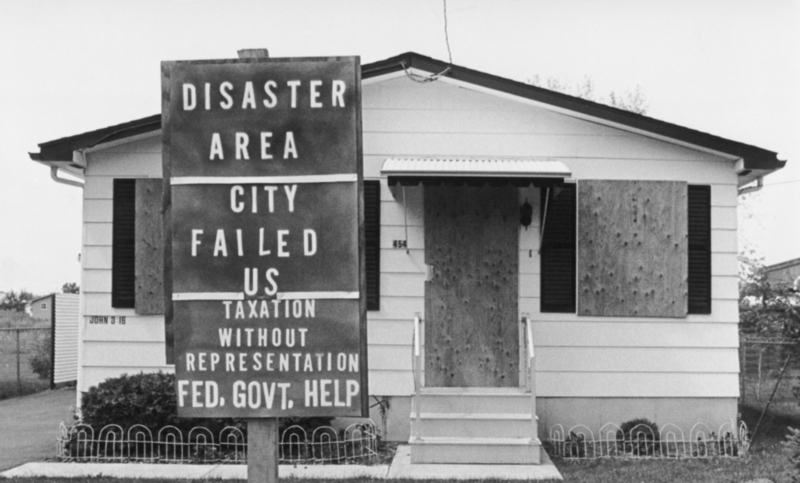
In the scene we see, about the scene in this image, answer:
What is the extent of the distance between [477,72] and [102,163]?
4506 mm

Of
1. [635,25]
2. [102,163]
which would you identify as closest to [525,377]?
[102,163]

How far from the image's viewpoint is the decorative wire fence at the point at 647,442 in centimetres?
923

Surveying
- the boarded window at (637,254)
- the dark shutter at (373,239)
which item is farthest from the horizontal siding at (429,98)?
the boarded window at (637,254)

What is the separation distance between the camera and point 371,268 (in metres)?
9.88

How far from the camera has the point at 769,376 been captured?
11695 millimetres

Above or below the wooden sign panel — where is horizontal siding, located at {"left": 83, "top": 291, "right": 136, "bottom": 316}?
below

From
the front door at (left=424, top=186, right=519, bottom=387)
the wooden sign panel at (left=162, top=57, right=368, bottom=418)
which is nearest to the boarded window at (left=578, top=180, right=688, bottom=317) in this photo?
the front door at (left=424, top=186, right=519, bottom=387)

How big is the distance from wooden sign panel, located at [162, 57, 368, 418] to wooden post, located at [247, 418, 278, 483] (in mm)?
139

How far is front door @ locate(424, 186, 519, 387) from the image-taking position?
9656mm

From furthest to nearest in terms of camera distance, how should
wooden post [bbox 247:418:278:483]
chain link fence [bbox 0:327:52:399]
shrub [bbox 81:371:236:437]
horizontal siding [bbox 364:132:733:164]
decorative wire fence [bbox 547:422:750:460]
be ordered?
chain link fence [bbox 0:327:52:399] < horizontal siding [bbox 364:132:733:164] < decorative wire fence [bbox 547:422:750:460] < shrub [bbox 81:371:236:437] < wooden post [bbox 247:418:278:483]

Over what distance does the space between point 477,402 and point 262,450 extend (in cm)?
462

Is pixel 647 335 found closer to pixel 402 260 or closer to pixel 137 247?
pixel 402 260

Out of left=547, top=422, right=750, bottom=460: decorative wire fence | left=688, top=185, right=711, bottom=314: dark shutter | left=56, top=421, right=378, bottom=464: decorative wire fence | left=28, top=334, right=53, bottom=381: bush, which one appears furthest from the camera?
left=28, top=334, right=53, bottom=381: bush

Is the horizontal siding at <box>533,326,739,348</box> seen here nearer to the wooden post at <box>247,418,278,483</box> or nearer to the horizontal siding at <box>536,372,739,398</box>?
the horizontal siding at <box>536,372,739,398</box>
